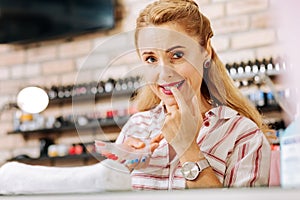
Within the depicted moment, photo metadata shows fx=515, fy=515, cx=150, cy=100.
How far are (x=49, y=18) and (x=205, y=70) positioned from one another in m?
0.94

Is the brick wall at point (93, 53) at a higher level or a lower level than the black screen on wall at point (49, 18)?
lower

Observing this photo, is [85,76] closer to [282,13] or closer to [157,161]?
[157,161]

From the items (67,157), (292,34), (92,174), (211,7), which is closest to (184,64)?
(211,7)

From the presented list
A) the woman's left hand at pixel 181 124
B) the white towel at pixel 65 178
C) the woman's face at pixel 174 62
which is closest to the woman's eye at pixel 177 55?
the woman's face at pixel 174 62

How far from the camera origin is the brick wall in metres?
1.63

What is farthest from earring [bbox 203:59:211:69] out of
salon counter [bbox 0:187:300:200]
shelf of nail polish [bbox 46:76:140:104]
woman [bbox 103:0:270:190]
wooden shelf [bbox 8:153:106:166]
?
salon counter [bbox 0:187:300:200]

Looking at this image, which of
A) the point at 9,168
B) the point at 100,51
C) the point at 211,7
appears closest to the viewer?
the point at 211,7

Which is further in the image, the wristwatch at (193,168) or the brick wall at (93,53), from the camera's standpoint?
the brick wall at (93,53)

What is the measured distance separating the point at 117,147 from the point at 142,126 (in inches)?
4.0

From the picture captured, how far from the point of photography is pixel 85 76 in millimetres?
1936

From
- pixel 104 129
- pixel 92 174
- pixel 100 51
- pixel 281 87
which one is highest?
pixel 100 51

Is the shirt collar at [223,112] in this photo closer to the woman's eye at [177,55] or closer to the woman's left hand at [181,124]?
the woman's left hand at [181,124]

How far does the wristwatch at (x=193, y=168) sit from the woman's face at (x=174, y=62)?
0.19 metres

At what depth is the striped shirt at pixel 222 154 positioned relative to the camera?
1.41 meters
